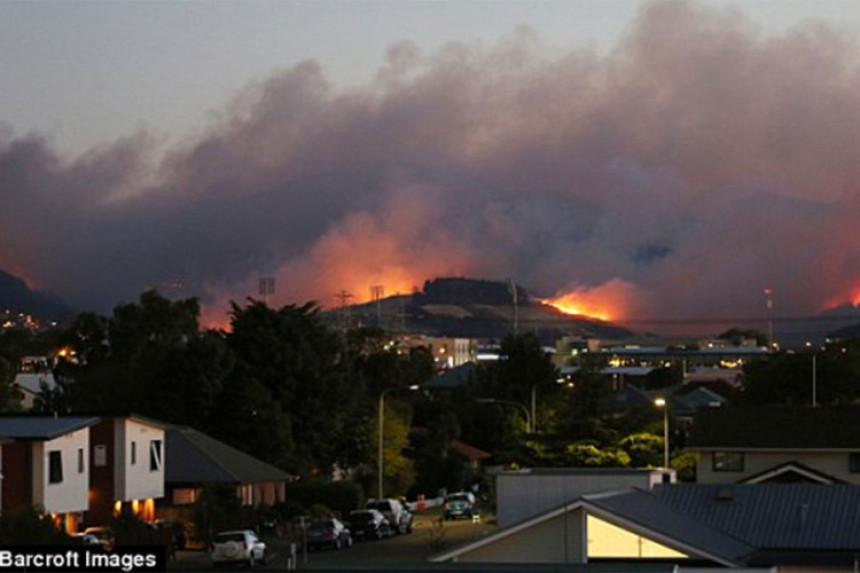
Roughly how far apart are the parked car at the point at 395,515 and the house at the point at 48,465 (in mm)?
14604

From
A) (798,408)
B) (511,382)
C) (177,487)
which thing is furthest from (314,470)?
(511,382)

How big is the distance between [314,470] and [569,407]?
22.0 metres

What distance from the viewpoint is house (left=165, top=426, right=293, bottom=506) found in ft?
308

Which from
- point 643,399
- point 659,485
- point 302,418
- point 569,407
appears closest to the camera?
point 659,485

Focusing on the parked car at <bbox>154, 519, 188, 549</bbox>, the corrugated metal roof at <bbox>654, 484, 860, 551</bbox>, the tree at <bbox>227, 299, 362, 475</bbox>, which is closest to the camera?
the corrugated metal roof at <bbox>654, 484, 860, 551</bbox>

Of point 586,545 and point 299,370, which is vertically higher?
point 299,370

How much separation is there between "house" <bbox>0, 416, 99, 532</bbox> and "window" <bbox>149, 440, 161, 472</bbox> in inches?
226

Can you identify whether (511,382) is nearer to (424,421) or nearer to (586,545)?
(424,421)

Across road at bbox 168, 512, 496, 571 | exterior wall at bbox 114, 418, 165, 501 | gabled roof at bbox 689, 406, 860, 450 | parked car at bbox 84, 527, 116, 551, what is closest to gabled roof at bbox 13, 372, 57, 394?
exterior wall at bbox 114, 418, 165, 501

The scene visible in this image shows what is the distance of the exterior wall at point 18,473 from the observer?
253 feet

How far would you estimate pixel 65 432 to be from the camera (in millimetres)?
80375

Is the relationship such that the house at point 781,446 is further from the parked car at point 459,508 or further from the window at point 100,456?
the window at point 100,456

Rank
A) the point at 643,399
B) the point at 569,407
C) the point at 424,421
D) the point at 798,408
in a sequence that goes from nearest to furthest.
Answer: the point at 798,408 → the point at 569,407 → the point at 424,421 → the point at 643,399

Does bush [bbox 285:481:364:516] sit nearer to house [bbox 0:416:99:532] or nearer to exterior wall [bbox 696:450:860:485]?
house [bbox 0:416:99:532]
